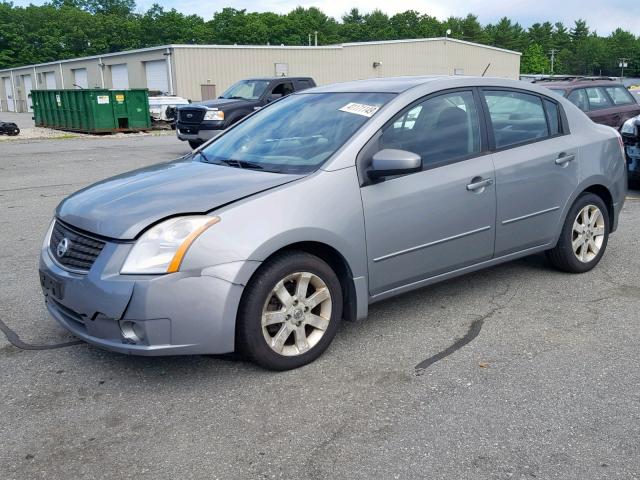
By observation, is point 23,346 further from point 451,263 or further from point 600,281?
point 600,281

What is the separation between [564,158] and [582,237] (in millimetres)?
749

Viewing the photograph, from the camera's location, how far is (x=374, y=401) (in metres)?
3.31

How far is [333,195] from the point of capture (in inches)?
147

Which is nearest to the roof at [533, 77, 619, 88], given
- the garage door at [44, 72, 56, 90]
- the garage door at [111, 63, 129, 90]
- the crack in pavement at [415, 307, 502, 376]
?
the crack in pavement at [415, 307, 502, 376]

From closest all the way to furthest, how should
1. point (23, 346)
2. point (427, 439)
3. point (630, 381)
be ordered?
1. point (427, 439)
2. point (630, 381)
3. point (23, 346)

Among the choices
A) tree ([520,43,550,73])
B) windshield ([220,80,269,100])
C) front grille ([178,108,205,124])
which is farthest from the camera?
tree ([520,43,550,73])

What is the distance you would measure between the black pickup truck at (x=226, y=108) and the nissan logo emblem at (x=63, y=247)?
1015 centimetres

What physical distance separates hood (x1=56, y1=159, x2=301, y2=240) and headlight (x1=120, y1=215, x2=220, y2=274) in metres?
0.05

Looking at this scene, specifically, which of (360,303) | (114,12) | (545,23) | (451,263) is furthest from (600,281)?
(545,23)

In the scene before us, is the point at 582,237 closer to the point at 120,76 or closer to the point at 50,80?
the point at 120,76

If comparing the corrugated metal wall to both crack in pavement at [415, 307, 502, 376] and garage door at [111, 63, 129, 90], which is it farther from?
crack in pavement at [415, 307, 502, 376]

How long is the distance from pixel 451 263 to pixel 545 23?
16508cm

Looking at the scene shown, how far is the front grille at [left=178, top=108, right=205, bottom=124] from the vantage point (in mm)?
14578

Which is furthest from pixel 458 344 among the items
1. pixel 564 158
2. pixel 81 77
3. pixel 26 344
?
pixel 81 77
